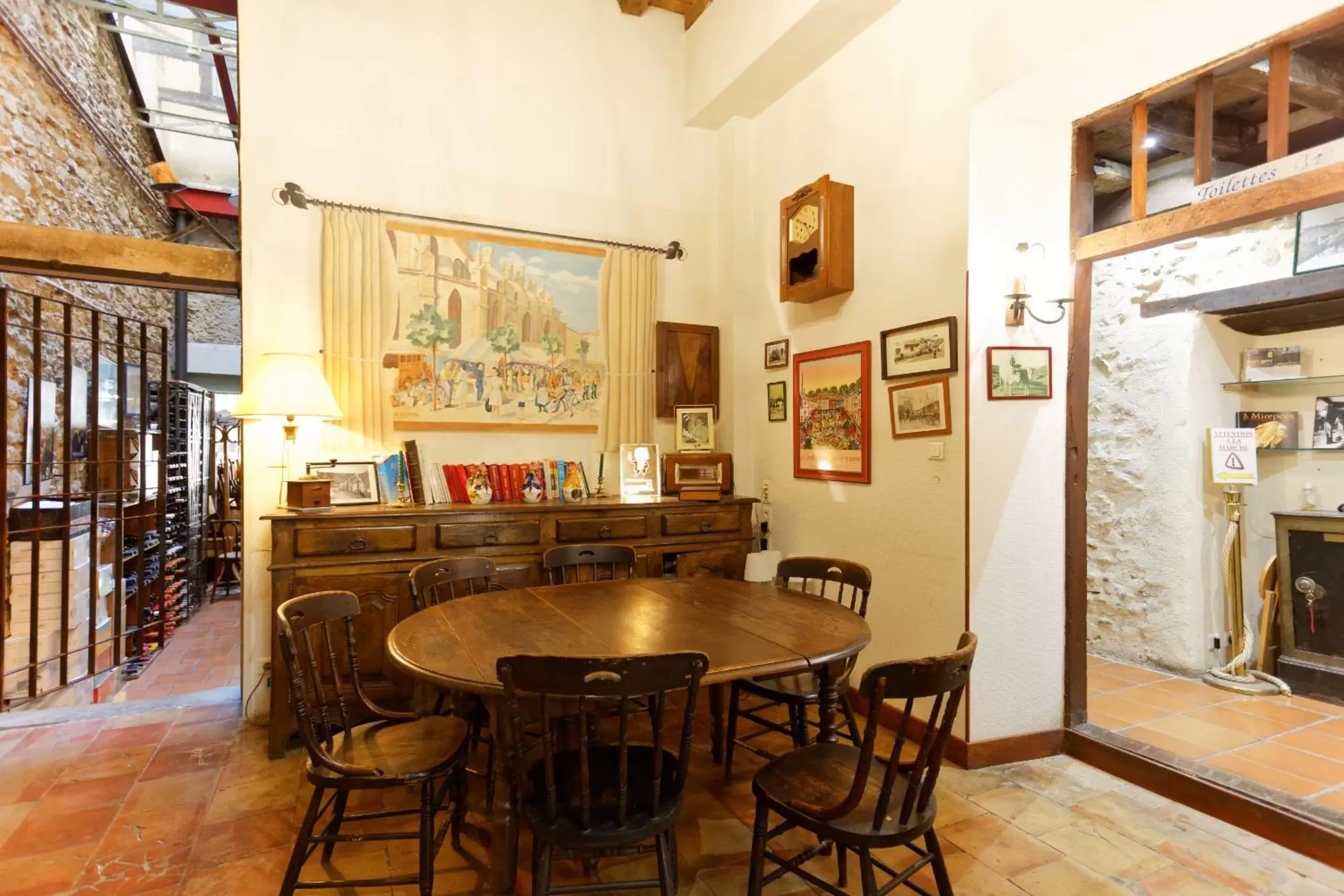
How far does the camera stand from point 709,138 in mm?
4512

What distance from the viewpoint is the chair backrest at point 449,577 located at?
2541 mm

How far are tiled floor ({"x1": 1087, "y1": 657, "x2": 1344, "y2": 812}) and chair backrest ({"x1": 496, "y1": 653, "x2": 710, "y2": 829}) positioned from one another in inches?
97.9

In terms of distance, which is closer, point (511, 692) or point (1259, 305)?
point (511, 692)

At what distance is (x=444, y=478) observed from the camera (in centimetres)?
358

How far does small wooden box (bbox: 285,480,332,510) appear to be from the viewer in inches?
122

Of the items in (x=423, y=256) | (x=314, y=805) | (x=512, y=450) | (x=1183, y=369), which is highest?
(x=423, y=256)

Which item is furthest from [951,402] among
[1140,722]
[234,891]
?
[234,891]

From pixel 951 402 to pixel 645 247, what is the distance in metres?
2.22

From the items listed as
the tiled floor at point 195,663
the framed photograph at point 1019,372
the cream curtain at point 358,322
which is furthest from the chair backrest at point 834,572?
the tiled floor at point 195,663

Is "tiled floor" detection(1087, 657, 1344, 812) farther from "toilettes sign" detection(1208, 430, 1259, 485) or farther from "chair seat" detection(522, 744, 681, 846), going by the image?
"chair seat" detection(522, 744, 681, 846)

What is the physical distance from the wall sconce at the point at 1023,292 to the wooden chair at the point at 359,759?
2690 mm

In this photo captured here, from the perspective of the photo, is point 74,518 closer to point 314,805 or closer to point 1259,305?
point 314,805

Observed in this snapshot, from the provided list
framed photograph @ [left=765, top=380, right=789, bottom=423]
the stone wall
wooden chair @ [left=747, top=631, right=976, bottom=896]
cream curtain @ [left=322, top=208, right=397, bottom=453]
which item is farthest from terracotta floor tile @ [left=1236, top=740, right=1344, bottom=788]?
cream curtain @ [left=322, top=208, right=397, bottom=453]

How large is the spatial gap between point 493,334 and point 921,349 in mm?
2331
